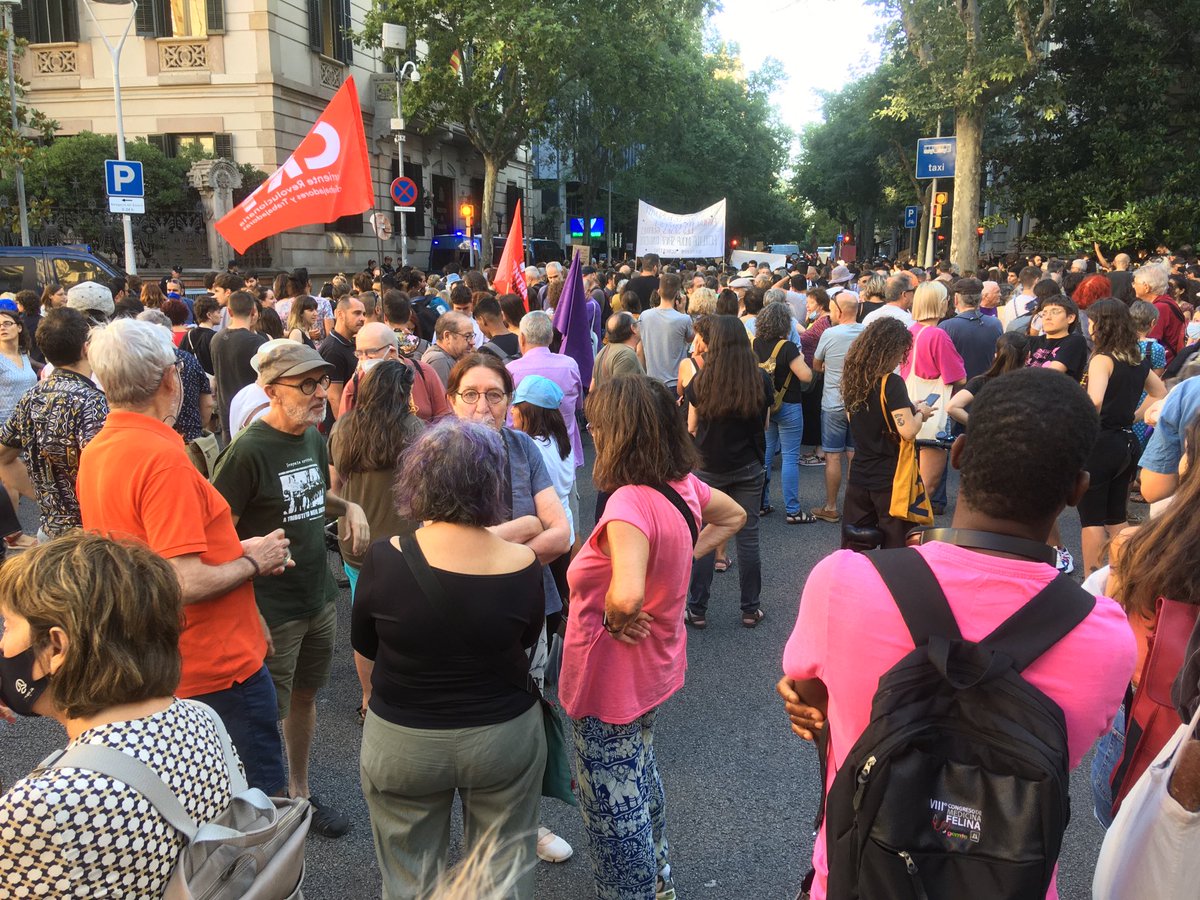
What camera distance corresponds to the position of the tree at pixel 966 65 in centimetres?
1619

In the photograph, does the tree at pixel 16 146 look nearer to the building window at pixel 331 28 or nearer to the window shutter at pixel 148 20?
the window shutter at pixel 148 20

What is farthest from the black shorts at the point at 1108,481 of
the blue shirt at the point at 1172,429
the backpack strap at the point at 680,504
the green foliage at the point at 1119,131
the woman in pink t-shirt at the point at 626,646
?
the green foliage at the point at 1119,131

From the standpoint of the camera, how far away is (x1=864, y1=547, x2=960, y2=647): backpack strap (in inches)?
59.7

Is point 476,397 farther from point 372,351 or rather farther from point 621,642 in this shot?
point 621,642

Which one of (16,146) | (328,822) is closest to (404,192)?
(16,146)

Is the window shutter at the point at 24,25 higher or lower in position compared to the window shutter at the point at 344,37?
lower

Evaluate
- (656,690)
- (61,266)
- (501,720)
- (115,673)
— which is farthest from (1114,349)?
(61,266)

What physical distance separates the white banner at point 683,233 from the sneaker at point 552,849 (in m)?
12.6

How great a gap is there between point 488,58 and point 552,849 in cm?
2191

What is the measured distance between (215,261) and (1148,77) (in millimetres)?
21860

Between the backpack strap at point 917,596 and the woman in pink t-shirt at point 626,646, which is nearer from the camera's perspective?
the backpack strap at point 917,596

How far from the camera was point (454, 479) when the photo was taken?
235cm

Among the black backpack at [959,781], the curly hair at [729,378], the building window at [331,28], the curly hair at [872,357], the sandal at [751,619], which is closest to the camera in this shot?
the black backpack at [959,781]

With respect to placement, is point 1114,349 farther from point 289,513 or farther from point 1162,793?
point 289,513
